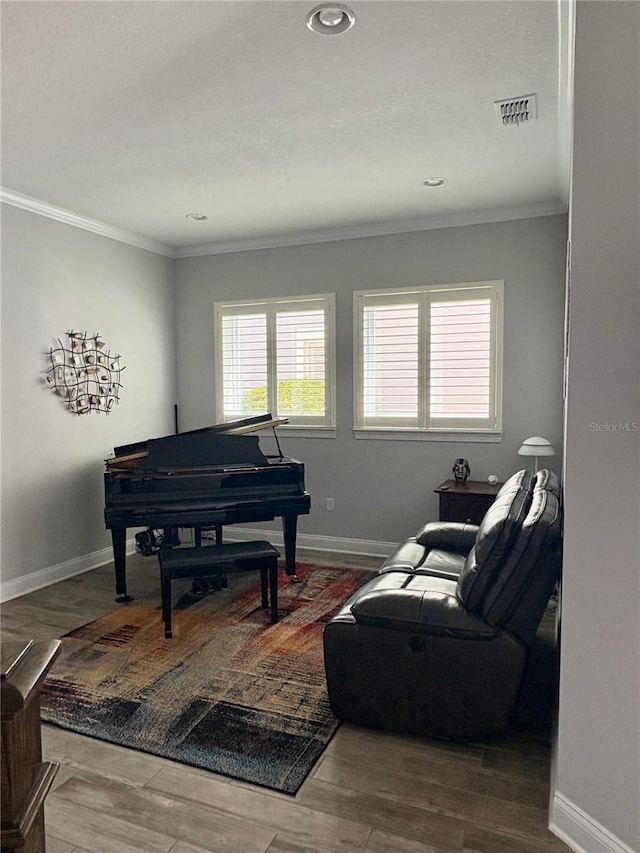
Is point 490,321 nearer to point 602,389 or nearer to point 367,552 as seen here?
point 367,552

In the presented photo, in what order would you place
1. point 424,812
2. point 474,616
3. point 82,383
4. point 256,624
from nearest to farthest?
point 424,812, point 474,616, point 256,624, point 82,383

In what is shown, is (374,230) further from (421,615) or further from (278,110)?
(421,615)

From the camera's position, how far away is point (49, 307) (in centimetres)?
454

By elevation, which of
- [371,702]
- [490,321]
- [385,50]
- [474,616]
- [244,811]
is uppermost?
[385,50]

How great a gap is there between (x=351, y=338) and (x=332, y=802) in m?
3.80

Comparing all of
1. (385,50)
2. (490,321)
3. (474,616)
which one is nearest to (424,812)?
(474,616)

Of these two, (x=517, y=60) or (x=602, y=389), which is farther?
(x=517, y=60)

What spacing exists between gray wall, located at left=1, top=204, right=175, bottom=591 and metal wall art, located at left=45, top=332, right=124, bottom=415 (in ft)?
0.23

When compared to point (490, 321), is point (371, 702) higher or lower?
lower

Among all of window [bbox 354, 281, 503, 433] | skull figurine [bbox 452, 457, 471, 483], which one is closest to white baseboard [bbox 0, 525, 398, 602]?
skull figurine [bbox 452, 457, 471, 483]

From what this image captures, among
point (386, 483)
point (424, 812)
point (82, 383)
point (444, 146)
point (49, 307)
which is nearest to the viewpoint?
point (424, 812)

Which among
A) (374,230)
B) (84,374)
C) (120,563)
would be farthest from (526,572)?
(84,374)

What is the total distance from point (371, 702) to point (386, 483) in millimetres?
2796

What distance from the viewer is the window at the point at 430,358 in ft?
15.9
